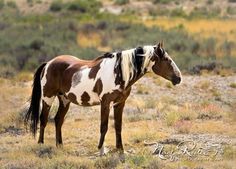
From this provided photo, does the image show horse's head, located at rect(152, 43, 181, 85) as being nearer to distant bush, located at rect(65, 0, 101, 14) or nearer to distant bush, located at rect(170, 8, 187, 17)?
distant bush, located at rect(170, 8, 187, 17)

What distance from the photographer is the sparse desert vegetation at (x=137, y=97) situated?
1022 centimetres

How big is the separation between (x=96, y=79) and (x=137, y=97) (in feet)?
29.3

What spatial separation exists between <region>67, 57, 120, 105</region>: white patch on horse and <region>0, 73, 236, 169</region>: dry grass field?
1046mm

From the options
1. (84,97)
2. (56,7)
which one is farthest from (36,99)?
(56,7)

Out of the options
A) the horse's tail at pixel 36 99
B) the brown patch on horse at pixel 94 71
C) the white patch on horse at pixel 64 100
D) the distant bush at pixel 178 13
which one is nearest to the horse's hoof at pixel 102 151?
the brown patch on horse at pixel 94 71

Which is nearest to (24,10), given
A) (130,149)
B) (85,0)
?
(85,0)

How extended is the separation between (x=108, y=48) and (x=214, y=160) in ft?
70.4

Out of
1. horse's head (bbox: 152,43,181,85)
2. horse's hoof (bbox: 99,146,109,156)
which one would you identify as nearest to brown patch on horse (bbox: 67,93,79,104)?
horse's hoof (bbox: 99,146,109,156)

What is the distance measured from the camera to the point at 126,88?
10.2 metres

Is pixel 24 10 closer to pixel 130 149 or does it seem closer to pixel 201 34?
pixel 201 34

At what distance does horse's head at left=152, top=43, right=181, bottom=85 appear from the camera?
33.7ft

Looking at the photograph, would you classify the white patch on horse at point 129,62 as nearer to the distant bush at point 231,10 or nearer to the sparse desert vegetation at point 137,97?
the sparse desert vegetation at point 137,97

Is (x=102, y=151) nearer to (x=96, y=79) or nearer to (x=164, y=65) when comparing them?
(x=96, y=79)

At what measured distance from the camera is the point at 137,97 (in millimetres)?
19297
